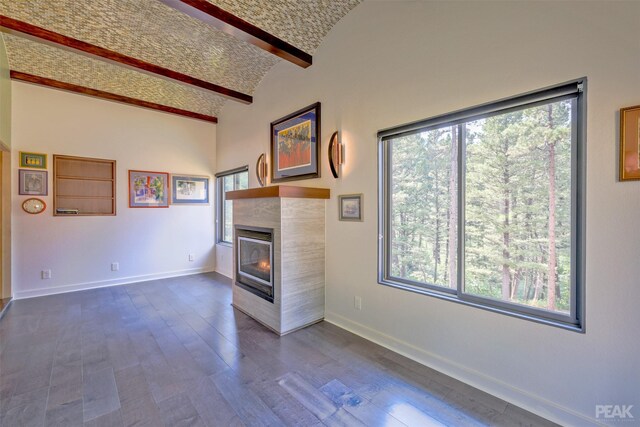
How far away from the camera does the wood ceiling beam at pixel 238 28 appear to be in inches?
93.2

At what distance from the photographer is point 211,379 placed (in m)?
2.02

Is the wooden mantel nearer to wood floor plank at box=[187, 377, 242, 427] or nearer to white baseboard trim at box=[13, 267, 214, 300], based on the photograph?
wood floor plank at box=[187, 377, 242, 427]

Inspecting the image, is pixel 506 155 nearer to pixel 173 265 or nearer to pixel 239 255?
pixel 239 255

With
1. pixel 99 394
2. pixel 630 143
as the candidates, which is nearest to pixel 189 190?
pixel 99 394

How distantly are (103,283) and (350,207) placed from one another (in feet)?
14.1

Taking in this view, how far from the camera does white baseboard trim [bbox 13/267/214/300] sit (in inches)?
152

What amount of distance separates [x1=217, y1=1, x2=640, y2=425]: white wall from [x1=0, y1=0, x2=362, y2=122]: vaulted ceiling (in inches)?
20.5

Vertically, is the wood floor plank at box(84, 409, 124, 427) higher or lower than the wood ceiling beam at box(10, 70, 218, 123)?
lower

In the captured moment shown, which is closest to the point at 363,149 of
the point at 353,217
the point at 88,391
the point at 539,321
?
the point at 353,217

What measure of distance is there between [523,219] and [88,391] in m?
3.27

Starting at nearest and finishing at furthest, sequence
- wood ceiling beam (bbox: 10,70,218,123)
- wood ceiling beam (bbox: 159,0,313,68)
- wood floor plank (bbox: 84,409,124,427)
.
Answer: wood floor plank (bbox: 84,409,124,427)
wood ceiling beam (bbox: 159,0,313,68)
wood ceiling beam (bbox: 10,70,218,123)

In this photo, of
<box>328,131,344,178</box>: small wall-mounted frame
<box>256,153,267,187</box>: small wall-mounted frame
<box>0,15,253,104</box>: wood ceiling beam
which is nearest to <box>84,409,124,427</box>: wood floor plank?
<box>328,131,344,178</box>: small wall-mounted frame

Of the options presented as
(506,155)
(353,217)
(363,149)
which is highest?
(363,149)

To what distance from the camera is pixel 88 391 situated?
6.19 ft
